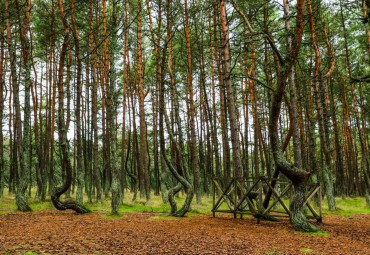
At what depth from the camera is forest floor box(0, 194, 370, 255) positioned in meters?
5.00

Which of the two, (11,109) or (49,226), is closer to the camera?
(49,226)

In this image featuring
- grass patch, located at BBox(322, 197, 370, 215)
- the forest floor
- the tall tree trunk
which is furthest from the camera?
grass patch, located at BBox(322, 197, 370, 215)

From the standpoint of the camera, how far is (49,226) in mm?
7039

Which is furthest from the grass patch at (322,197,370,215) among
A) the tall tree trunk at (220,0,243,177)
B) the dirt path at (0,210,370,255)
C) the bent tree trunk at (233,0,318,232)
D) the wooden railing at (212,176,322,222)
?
the bent tree trunk at (233,0,318,232)

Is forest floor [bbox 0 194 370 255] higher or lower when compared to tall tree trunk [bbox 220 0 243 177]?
lower

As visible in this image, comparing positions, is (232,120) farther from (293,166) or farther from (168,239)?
(168,239)

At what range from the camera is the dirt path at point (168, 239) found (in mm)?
5008

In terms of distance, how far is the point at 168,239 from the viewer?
602cm

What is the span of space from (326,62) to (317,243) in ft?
46.3

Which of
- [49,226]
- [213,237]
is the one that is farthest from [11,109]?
[213,237]

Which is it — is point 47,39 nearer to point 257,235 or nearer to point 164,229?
point 164,229

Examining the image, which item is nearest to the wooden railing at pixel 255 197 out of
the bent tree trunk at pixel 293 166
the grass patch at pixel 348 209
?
the bent tree trunk at pixel 293 166

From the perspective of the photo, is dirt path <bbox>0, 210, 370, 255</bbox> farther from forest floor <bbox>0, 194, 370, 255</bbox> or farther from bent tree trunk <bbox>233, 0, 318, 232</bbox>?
bent tree trunk <bbox>233, 0, 318, 232</bbox>

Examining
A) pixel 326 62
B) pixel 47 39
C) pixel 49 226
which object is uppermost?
pixel 47 39
